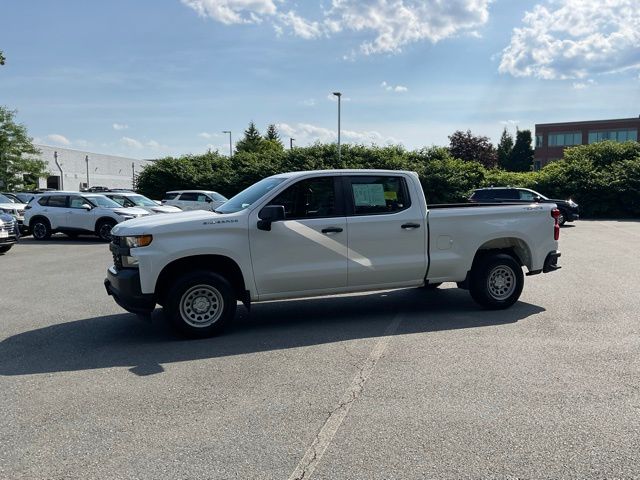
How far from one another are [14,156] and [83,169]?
1206 inches

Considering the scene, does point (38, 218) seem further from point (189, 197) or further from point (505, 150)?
point (505, 150)

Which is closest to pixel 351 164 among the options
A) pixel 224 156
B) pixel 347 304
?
pixel 224 156

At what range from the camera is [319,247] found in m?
6.86

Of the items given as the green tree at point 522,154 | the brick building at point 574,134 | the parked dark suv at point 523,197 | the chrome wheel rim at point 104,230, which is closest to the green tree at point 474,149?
the brick building at point 574,134

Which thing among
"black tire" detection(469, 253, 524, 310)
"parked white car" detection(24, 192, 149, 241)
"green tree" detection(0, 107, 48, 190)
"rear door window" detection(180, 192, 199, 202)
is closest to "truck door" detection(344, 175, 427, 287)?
"black tire" detection(469, 253, 524, 310)

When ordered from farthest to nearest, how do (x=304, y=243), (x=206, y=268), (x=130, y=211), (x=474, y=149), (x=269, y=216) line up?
(x=474, y=149) < (x=130, y=211) < (x=304, y=243) < (x=206, y=268) < (x=269, y=216)

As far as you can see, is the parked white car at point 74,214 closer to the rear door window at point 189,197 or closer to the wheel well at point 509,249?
the rear door window at point 189,197

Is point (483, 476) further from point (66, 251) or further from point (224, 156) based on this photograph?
point (224, 156)

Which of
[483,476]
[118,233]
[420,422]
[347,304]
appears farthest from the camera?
[347,304]

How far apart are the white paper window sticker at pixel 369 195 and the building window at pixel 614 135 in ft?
263

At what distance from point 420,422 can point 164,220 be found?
3867mm

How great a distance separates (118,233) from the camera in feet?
21.1

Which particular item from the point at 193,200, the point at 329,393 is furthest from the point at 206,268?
the point at 193,200

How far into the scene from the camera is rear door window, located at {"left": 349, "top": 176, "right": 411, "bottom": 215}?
7.17 metres
